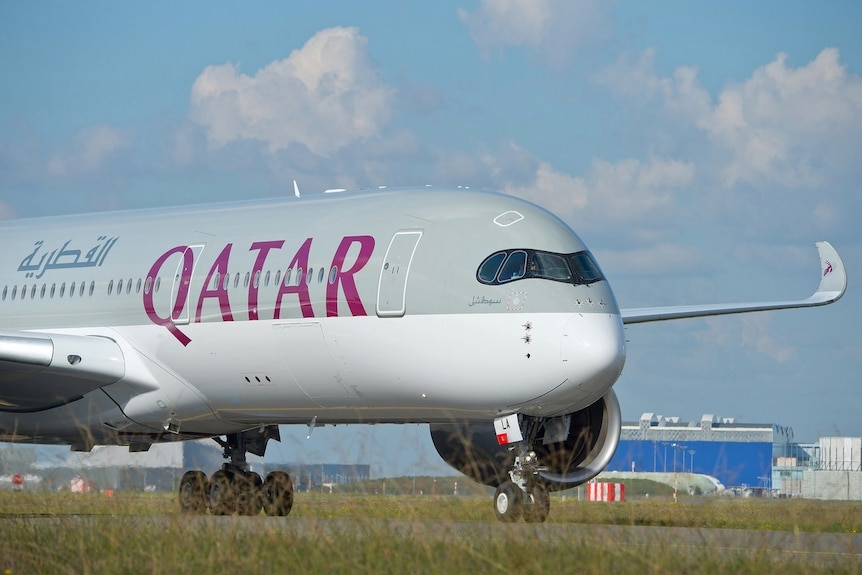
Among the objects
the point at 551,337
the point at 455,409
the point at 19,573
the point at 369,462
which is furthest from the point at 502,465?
the point at 19,573

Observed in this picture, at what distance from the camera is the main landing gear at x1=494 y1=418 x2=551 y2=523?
59.0ft

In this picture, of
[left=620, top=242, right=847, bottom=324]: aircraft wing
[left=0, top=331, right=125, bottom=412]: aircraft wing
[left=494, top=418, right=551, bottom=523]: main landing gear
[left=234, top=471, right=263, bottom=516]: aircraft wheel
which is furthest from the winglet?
[left=0, top=331, right=125, bottom=412]: aircraft wing

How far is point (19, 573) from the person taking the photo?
37.8 feet

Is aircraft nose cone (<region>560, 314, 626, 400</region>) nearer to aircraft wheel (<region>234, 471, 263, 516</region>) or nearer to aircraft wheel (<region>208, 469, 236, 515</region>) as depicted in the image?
aircraft wheel (<region>234, 471, 263, 516</region>)

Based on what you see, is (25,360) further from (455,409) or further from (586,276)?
(586,276)

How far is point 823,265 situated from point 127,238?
38.9ft

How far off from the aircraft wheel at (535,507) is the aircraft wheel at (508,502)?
102 mm

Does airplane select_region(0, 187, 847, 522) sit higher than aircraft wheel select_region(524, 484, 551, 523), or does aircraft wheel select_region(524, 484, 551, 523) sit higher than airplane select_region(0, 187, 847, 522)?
airplane select_region(0, 187, 847, 522)

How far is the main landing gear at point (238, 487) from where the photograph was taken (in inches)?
899

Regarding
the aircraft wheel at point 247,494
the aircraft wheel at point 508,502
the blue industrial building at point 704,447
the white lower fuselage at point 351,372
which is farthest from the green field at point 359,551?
the blue industrial building at point 704,447

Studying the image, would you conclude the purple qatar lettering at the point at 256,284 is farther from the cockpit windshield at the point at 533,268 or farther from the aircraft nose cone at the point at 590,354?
the aircraft nose cone at the point at 590,354

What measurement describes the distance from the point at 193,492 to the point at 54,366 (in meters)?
3.04

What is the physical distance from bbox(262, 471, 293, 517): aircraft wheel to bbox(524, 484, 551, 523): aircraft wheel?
19.3 feet

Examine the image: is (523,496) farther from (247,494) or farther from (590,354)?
(247,494)
